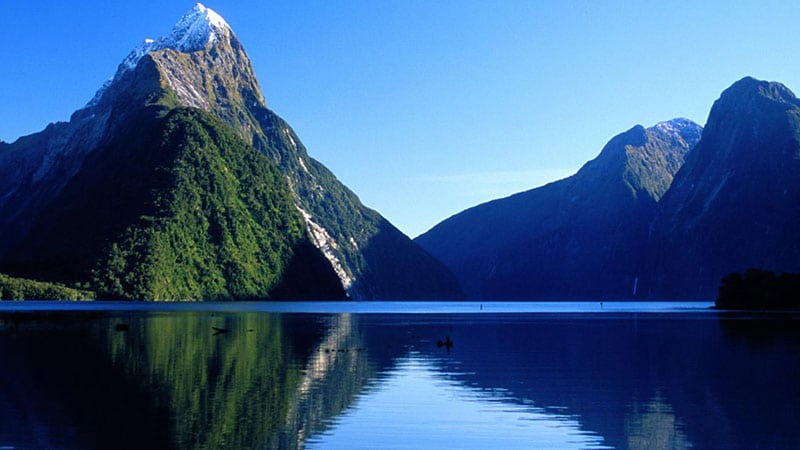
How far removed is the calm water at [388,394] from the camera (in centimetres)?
3716

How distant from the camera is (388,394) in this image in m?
52.6

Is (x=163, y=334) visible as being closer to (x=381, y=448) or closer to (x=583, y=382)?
(x=583, y=382)

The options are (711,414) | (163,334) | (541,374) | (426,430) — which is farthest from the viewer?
(163,334)

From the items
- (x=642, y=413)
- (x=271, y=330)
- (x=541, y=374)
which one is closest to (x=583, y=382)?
(x=541, y=374)

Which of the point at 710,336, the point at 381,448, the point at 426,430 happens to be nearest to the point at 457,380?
the point at 426,430

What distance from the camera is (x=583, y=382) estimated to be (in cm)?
5928

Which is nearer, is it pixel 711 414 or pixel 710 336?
pixel 711 414

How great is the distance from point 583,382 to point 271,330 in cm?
6802

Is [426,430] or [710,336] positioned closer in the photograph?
[426,430]

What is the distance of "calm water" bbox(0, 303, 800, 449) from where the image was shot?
37.2 metres

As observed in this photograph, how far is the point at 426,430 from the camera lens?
3981 cm

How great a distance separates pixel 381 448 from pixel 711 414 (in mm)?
18548

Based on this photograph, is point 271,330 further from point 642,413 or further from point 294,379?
point 642,413

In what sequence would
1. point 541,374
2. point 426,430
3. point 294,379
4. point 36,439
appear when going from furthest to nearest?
point 541,374, point 294,379, point 426,430, point 36,439
